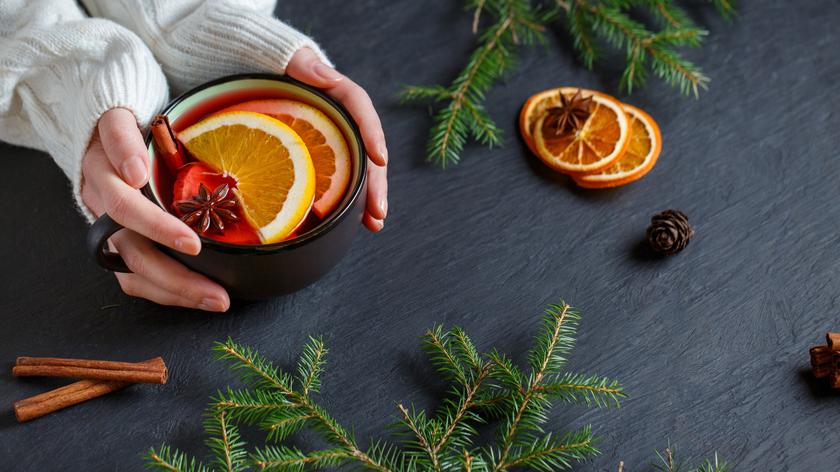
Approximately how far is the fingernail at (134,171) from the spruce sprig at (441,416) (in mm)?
262

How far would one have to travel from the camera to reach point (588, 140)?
4.54 ft

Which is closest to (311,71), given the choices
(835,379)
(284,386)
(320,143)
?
(320,143)

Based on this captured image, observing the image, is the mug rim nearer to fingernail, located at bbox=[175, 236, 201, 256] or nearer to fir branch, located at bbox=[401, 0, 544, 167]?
fingernail, located at bbox=[175, 236, 201, 256]

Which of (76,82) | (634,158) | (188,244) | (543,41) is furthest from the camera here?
(543,41)

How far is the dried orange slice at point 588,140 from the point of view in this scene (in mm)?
1364

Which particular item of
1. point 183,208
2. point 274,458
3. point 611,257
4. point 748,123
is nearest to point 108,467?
point 274,458

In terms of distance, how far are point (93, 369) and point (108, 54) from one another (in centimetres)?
48

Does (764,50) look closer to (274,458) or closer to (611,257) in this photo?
(611,257)

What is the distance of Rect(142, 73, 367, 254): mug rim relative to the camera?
→ 1.05m

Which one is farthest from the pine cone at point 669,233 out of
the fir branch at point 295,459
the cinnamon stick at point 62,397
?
the cinnamon stick at point 62,397

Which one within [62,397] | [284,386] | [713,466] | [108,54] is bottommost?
[62,397]

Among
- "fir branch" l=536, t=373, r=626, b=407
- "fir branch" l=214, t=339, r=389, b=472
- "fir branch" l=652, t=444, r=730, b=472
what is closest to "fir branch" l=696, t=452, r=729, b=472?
"fir branch" l=652, t=444, r=730, b=472

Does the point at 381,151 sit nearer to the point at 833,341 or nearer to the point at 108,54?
the point at 108,54

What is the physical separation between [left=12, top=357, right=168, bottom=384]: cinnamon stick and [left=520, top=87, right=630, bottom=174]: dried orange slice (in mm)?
701
